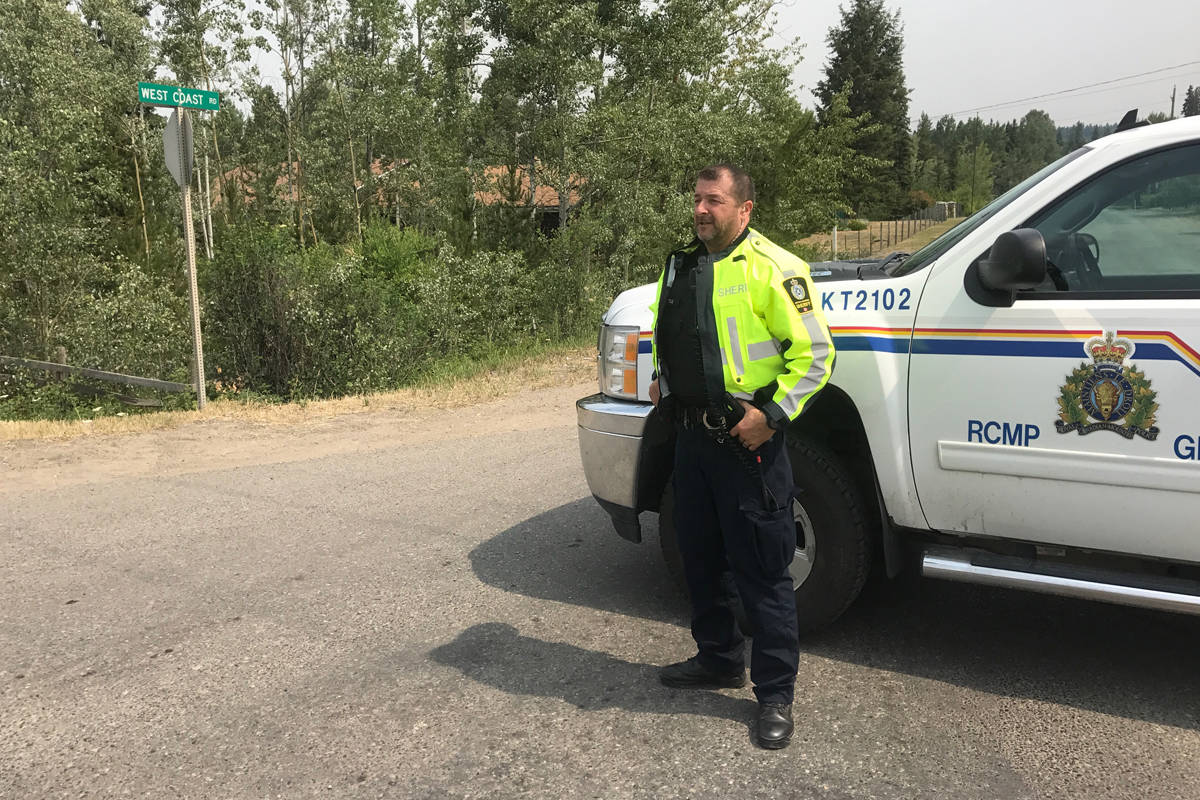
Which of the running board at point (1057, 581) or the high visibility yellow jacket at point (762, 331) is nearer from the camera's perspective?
the high visibility yellow jacket at point (762, 331)

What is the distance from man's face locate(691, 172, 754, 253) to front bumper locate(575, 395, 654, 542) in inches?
42.6

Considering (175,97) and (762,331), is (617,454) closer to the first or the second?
(762,331)

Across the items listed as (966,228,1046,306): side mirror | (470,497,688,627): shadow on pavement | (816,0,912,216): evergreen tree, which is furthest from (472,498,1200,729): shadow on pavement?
(816,0,912,216): evergreen tree

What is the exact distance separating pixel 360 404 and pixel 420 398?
2.08ft

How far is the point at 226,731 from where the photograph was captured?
10.8 ft

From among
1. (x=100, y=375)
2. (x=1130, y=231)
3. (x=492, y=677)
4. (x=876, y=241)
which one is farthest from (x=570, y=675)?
(x=876, y=241)

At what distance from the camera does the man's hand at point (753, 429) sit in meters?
3.02

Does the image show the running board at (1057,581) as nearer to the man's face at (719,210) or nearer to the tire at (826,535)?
the tire at (826,535)

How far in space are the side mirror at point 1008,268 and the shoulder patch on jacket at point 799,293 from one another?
68cm

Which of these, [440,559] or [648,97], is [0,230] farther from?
[440,559]

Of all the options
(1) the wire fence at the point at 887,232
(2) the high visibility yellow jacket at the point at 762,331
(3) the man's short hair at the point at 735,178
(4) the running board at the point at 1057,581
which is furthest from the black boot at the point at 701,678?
(1) the wire fence at the point at 887,232

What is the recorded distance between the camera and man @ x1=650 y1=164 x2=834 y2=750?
304 centimetres

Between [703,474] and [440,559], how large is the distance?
2245 millimetres

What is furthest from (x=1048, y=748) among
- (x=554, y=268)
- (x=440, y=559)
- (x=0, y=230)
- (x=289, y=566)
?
(x=0, y=230)
